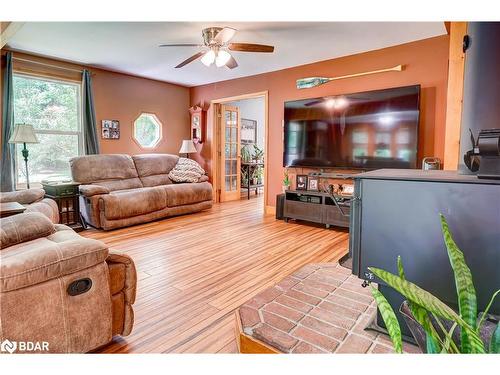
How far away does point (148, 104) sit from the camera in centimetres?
576

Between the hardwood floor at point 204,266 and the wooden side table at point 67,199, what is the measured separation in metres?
0.30

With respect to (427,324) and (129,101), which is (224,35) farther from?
(129,101)

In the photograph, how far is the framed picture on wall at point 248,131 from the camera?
302 inches

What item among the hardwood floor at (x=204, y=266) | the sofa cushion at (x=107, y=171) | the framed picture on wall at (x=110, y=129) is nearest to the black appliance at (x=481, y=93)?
the hardwood floor at (x=204, y=266)

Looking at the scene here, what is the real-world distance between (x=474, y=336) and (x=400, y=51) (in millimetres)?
3940

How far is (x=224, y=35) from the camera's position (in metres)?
2.95

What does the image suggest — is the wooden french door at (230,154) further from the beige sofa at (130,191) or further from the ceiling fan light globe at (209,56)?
the ceiling fan light globe at (209,56)

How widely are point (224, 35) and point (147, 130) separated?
346cm

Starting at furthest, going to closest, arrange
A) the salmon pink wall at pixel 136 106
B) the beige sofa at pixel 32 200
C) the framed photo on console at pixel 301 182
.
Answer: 1. the salmon pink wall at pixel 136 106
2. the framed photo on console at pixel 301 182
3. the beige sofa at pixel 32 200

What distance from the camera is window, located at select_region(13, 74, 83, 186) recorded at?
432 centimetres

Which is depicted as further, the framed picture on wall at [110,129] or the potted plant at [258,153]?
the potted plant at [258,153]

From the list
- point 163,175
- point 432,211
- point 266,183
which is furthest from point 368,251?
point 163,175

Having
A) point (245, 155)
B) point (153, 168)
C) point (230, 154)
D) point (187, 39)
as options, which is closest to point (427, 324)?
point (187, 39)
